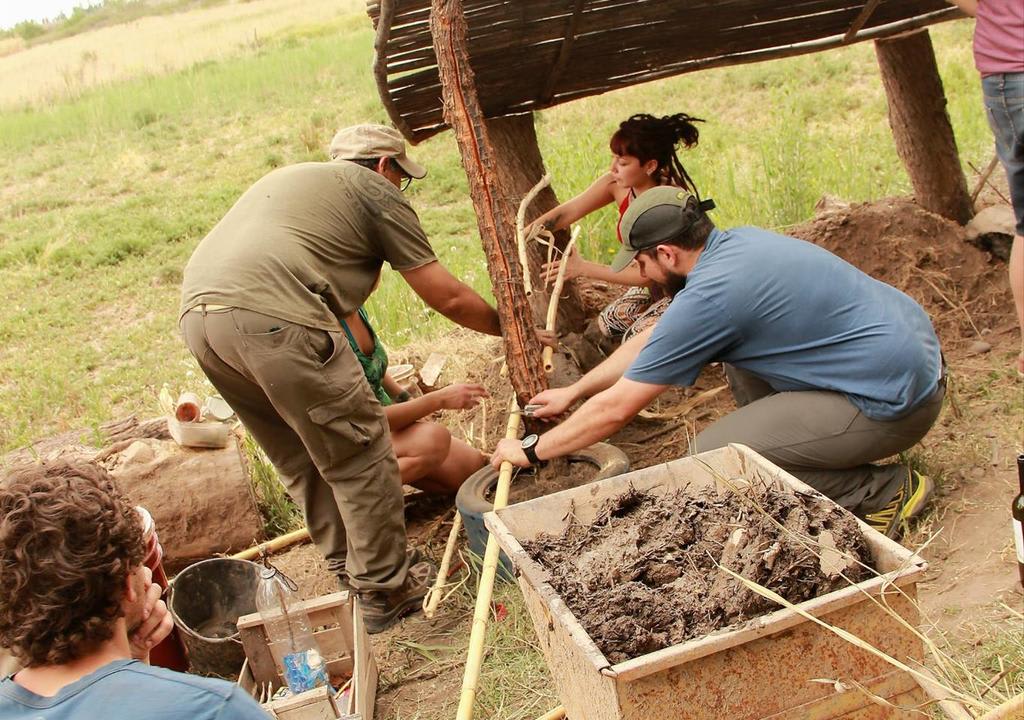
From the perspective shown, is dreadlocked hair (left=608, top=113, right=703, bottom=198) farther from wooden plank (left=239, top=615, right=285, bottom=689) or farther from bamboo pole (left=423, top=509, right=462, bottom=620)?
wooden plank (left=239, top=615, right=285, bottom=689)

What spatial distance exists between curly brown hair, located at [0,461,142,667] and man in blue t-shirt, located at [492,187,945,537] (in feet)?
6.57

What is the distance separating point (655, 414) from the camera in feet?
17.1

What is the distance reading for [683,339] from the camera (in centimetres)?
357

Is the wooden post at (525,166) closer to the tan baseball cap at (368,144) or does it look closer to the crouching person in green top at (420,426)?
the crouching person in green top at (420,426)

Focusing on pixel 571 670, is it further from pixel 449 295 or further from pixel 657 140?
pixel 657 140

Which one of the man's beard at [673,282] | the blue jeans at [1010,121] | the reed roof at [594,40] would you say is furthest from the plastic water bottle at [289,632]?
the blue jeans at [1010,121]

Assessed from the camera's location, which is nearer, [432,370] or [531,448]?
[531,448]

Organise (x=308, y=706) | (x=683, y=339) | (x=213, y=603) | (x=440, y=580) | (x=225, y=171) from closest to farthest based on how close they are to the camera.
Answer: (x=308, y=706), (x=683, y=339), (x=440, y=580), (x=213, y=603), (x=225, y=171)

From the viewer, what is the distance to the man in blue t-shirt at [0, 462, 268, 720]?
1917mm

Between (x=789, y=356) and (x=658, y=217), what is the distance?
72 cm

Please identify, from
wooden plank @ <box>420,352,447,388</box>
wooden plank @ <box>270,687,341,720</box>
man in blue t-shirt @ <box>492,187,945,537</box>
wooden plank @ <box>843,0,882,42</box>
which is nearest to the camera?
wooden plank @ <box>270,687,341,720</box>

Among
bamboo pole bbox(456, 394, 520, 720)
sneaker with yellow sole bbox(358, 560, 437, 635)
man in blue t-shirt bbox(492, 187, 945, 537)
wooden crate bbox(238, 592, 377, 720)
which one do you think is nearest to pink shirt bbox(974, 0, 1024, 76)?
man in blue t-shirt bbox(492, 187, 945, 537)

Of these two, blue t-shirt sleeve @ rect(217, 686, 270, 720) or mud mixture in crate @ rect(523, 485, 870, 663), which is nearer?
blue t-shirt sleeve @ rect(217, 686, 270, 720)

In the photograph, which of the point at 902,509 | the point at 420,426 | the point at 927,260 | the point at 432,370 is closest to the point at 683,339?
the point at 902,509
